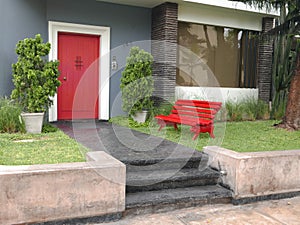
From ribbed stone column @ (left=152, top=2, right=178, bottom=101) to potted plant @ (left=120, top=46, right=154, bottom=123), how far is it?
84 centimetres

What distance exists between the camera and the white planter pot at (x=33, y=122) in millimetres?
5713

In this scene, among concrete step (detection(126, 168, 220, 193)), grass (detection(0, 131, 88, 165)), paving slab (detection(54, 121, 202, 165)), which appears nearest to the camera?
concrete step (detection(126, 168, 220, 193))

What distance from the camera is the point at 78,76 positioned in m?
7.71

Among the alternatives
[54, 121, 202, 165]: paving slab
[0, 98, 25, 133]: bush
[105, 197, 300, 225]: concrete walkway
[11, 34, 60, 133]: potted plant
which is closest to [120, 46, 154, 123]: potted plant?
[54, 121, 202, 165]: paving slab

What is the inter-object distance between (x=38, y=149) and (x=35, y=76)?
1.84m

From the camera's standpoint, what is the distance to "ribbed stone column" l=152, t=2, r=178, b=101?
306 inches

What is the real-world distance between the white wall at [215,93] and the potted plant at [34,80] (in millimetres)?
3538

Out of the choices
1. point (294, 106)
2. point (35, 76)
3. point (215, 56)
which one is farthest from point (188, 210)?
point (215, 56)

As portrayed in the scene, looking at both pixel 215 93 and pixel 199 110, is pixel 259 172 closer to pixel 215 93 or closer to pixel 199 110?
pixel 199 110

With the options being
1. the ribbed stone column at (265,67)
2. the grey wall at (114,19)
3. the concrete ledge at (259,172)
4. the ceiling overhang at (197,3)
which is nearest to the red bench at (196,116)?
the concrete ledge at (259,172)

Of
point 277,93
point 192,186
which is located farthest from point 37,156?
point 277,93

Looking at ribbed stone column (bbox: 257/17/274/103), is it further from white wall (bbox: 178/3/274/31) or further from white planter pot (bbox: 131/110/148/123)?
white planter pot (bbox: 131/110/148/123)

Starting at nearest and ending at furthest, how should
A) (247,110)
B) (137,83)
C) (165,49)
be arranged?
1. (137,83)
2. (165,49)
3. (247,110)

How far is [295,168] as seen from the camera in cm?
390
